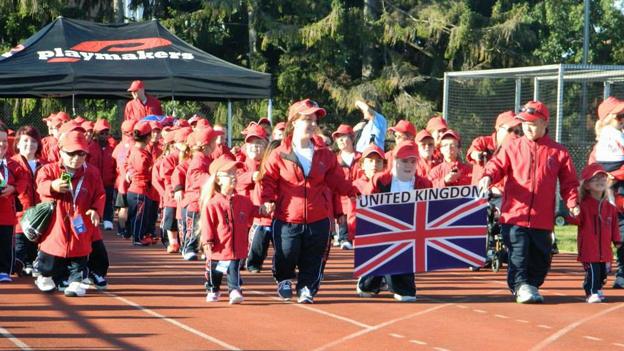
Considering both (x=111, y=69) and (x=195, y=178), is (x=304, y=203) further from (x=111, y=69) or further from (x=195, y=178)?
(x=111, y=69)

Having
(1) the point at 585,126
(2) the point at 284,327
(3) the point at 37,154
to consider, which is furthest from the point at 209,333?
(1) the point at 585,126

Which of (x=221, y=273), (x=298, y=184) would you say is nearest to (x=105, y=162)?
(x=221, y=273)

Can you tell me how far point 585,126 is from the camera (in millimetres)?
21922

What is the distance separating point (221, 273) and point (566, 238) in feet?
29.6

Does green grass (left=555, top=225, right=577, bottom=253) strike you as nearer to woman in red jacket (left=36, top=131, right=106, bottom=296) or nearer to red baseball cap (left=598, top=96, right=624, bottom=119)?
red baseball cap (left=598, top=96, right=624, bottom=119)

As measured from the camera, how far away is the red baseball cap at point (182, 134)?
586 inches

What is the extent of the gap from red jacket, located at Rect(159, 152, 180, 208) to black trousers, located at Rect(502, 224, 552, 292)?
564 centimetres

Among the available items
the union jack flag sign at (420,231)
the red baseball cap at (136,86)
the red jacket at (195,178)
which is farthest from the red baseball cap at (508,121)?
the red baseball cap at (136,86)

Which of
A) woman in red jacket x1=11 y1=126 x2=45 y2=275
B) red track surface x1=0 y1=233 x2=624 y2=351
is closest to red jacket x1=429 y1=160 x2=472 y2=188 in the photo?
red track surface x1=0 y1=233 x2=624 y2=351

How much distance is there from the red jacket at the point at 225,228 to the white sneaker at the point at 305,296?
0.63 m

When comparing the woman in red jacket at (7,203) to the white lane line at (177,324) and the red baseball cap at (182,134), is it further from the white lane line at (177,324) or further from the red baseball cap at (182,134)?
the red baseball cap at (182,134)

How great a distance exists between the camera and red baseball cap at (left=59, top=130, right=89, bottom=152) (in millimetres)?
10469

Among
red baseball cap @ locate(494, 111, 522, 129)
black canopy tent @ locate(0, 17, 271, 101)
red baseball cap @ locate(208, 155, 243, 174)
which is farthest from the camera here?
black canopy tent @ locate(0, 17, 271, 101)

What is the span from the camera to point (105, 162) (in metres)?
17.9
